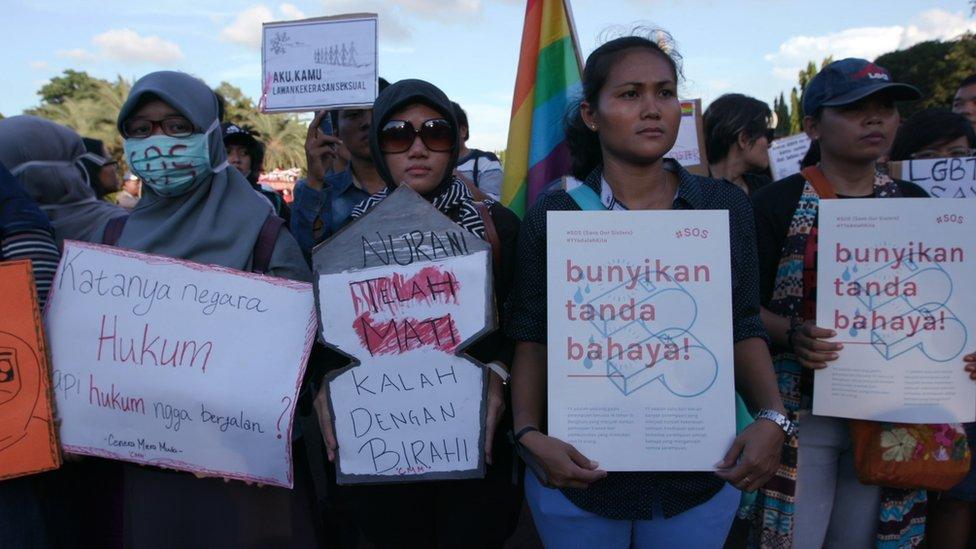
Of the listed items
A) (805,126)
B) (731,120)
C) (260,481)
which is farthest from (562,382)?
(731,120)

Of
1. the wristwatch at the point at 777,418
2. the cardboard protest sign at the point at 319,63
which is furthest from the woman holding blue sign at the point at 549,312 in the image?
the cardboard protest sign at the point at 319,63

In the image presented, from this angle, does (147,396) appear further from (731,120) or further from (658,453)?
(731,120)

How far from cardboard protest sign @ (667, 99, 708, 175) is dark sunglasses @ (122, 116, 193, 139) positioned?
2.75 meters

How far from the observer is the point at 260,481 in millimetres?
2111

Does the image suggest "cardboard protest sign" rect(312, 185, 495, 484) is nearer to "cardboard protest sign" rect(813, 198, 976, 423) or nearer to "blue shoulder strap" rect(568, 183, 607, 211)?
"blue shoulder strap" rect(568, 183, 607, 211)

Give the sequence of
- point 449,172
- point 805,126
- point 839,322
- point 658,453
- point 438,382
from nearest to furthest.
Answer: point 658,453 → point 438,382 → point 839,322 → point 449,172 → point 805,126

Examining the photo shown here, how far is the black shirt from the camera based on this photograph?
1.82 meters

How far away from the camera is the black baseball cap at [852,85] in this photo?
2289 mm

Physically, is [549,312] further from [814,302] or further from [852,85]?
[852,85]

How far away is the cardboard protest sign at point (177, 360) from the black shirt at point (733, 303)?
651mm

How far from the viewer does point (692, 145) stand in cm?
412

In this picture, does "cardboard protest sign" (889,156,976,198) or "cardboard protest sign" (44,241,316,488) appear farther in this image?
"cardboard protest sign" (889,156,976,198)

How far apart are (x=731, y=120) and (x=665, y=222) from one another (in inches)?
101

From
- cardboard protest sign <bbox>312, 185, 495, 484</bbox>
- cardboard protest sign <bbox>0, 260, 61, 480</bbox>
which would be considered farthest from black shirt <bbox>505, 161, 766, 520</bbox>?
cardboard protest sign <bbox>0, 260, 61, 480</bbox>
